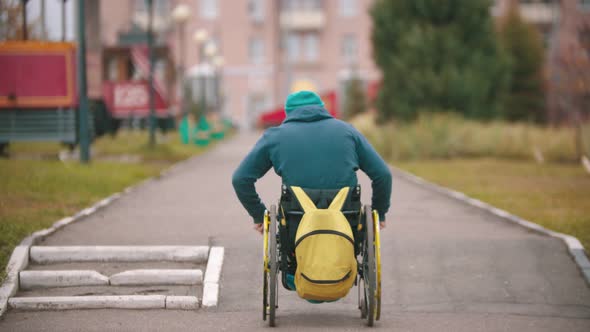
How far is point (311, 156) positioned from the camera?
632 centimetres

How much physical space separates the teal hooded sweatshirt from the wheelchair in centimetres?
10

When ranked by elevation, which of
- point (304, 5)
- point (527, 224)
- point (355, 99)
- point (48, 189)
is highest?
point (304, 5)

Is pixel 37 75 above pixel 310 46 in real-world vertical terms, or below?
above

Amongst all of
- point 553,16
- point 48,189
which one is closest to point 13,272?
point 48,189

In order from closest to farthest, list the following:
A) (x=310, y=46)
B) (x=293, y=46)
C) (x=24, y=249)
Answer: (x=24, y=249)
(x=310, y=46)
(x=293, y=46)

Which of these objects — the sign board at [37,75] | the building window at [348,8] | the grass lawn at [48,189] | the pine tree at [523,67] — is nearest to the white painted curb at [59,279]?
the grass lawn at [48,189]

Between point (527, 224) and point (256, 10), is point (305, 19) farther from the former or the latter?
point (527, 224)

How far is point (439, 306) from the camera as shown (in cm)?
761

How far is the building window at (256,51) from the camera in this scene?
234 feet

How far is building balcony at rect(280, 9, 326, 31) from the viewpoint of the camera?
231 ft

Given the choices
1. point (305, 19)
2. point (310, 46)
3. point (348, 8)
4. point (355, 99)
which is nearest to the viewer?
point (355, 99)

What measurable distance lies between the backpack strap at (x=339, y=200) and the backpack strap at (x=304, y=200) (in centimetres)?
12

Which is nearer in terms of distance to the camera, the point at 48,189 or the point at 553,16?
the point at 48,189

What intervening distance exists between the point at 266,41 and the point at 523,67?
90.5 feet
